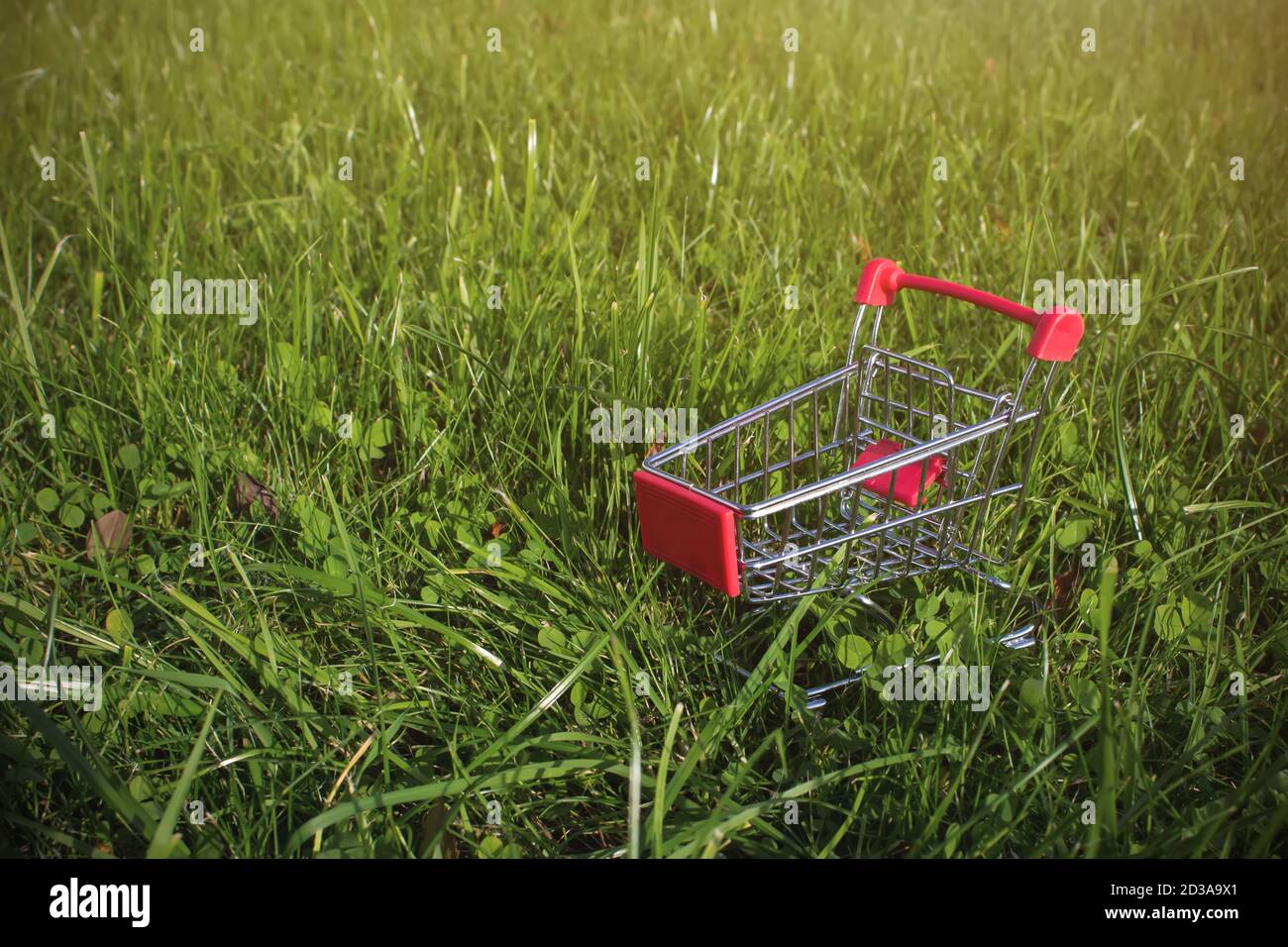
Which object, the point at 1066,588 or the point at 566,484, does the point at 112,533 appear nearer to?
the point at 566,484

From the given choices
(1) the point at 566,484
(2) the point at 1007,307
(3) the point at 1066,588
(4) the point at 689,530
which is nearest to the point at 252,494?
(1) the point at 566,484

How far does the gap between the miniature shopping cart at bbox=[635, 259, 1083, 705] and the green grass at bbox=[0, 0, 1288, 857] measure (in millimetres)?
122

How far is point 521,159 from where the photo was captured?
4496mm

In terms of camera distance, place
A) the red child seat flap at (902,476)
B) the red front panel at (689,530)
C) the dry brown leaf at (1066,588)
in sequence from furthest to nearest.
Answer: the dry brown leaf at (1066,588) < the red child seat flap at (902,476) < the red front panel at (689,530)

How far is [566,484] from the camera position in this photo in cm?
283

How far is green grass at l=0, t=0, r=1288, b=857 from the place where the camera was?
6.97 feet

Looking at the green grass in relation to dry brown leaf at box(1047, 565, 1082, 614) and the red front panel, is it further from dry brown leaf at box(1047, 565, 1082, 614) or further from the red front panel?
the red front panel

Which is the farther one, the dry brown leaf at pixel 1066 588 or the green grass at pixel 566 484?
the dry brown leaf at pixel 1066 588

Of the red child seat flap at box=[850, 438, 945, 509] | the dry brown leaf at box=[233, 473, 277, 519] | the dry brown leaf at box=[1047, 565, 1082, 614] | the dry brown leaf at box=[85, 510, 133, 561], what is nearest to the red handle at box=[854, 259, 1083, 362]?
the red child seat flap at box=[850, 438, 945, 509]

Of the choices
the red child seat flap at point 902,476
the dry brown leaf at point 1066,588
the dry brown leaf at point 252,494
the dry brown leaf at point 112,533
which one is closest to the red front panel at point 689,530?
the red child seat flap at point 902,476

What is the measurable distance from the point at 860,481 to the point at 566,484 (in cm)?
91

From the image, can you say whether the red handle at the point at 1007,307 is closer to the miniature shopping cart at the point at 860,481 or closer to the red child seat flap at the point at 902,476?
the miniature shopping cart at the point at 860,481

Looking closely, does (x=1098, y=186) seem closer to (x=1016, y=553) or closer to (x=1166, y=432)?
(x=1166, y=432)

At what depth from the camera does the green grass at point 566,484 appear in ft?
6.97
